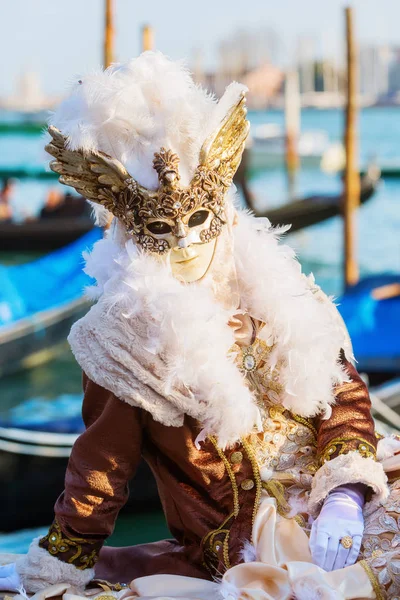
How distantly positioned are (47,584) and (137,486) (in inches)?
103

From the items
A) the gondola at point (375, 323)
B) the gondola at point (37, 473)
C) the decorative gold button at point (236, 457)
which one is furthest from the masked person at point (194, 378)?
the gondola at point (375, 323)

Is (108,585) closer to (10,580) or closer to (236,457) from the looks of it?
(10,580)

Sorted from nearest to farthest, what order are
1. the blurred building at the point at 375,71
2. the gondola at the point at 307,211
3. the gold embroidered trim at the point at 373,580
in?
the gold embroidered trim at the point at 373,580 < the gondola at the point at 307,211 < the blurred building at the point at 375,71

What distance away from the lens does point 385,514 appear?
1.77 m

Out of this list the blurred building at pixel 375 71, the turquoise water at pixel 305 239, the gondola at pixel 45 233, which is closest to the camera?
the turquoise water at pixel 305 239

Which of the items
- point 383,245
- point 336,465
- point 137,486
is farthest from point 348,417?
point 383,245

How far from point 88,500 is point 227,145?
2.48 feet

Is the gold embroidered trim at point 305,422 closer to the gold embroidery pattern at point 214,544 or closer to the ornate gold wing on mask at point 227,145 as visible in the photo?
the gold embroidery pattern at point 214,544

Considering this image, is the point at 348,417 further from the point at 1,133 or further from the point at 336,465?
the point at 1,133

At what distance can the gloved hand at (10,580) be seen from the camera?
185cm

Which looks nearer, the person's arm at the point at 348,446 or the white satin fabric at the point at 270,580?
the white satin fabric at the point at 270,580

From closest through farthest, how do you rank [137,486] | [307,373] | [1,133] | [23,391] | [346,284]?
[307,373]
[137,486]
[23,391]
[346,284]
[1,133]

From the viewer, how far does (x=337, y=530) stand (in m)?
1.74

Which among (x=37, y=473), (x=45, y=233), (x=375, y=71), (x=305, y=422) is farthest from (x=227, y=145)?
(x=375, y=71)
